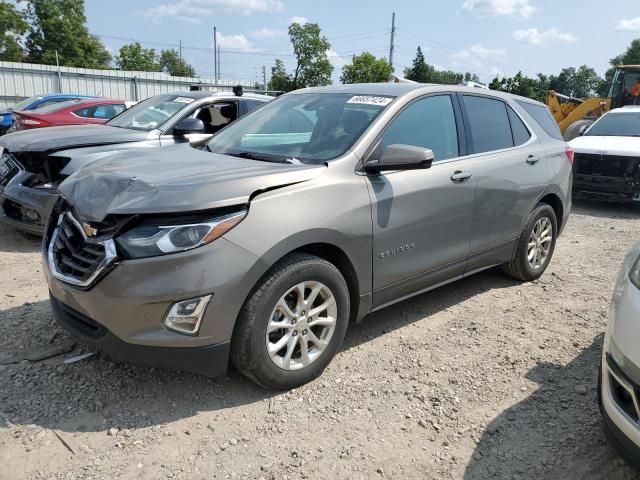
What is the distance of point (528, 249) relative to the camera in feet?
15.7

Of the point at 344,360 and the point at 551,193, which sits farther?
the point at 551,193

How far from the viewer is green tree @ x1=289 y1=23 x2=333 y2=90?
155 ft

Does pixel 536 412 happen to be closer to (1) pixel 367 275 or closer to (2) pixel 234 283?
(1) pixel 367 275

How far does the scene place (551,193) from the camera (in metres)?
4.82

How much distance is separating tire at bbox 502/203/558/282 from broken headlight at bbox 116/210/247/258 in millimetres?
3021

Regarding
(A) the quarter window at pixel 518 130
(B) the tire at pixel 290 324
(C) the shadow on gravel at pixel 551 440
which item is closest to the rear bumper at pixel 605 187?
(A) the quarter window at pixel 518 130

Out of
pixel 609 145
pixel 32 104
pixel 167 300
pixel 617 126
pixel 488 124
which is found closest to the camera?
pixel 167 300

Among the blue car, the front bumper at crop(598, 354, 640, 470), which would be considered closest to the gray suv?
the front bumper at crop(598, 354, 640, 470)

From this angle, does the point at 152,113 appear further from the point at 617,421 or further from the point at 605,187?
the point at 605,187

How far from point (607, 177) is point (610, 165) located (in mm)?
202

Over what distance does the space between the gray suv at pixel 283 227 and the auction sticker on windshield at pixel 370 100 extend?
15mm

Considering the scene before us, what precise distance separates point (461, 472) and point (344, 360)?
1.12 m

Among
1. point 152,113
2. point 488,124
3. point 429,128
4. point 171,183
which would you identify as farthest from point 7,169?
point 488,124

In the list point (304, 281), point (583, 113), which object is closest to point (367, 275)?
point (304, 281)
